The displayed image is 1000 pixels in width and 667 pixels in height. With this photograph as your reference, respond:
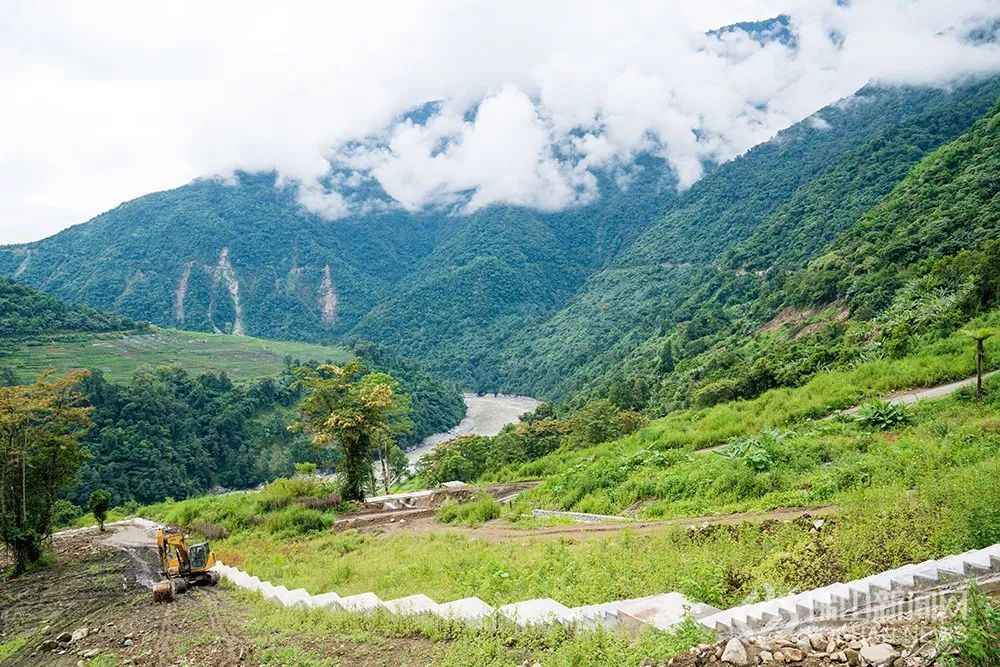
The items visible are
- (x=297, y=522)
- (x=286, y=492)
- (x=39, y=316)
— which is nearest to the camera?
(x=297, y=522)

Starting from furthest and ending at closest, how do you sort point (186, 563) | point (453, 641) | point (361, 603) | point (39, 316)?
point (39, 316)
point (186, 563)
point (361, 603)
point (453, 641)

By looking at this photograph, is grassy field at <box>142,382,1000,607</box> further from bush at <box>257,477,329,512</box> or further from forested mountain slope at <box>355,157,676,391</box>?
forested mountain slope at <box>355,157,676,391</box>

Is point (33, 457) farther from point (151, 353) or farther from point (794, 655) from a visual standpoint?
point (151, 353)

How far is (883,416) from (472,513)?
11334 millimetres

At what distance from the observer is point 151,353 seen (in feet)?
297

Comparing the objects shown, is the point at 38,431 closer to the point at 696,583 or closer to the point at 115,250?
the point at 696,583

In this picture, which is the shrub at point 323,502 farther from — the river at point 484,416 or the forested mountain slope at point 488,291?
the forested mountain slope at point 488,291

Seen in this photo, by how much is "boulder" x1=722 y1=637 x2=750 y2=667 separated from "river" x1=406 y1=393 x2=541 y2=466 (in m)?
Result: 66.1

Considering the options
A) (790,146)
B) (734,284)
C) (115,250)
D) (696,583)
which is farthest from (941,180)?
(115,250)

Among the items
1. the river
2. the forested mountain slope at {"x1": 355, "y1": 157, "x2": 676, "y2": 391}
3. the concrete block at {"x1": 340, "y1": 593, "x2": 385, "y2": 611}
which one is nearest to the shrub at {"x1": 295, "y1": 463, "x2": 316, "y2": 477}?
the concrete block at {"x1": 340, "y1": 593, "x2": 385, "y2": 611}

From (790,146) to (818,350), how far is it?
330 ft

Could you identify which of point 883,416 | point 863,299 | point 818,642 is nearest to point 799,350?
point 863,299

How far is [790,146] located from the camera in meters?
112

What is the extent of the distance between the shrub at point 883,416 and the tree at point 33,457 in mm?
21995
